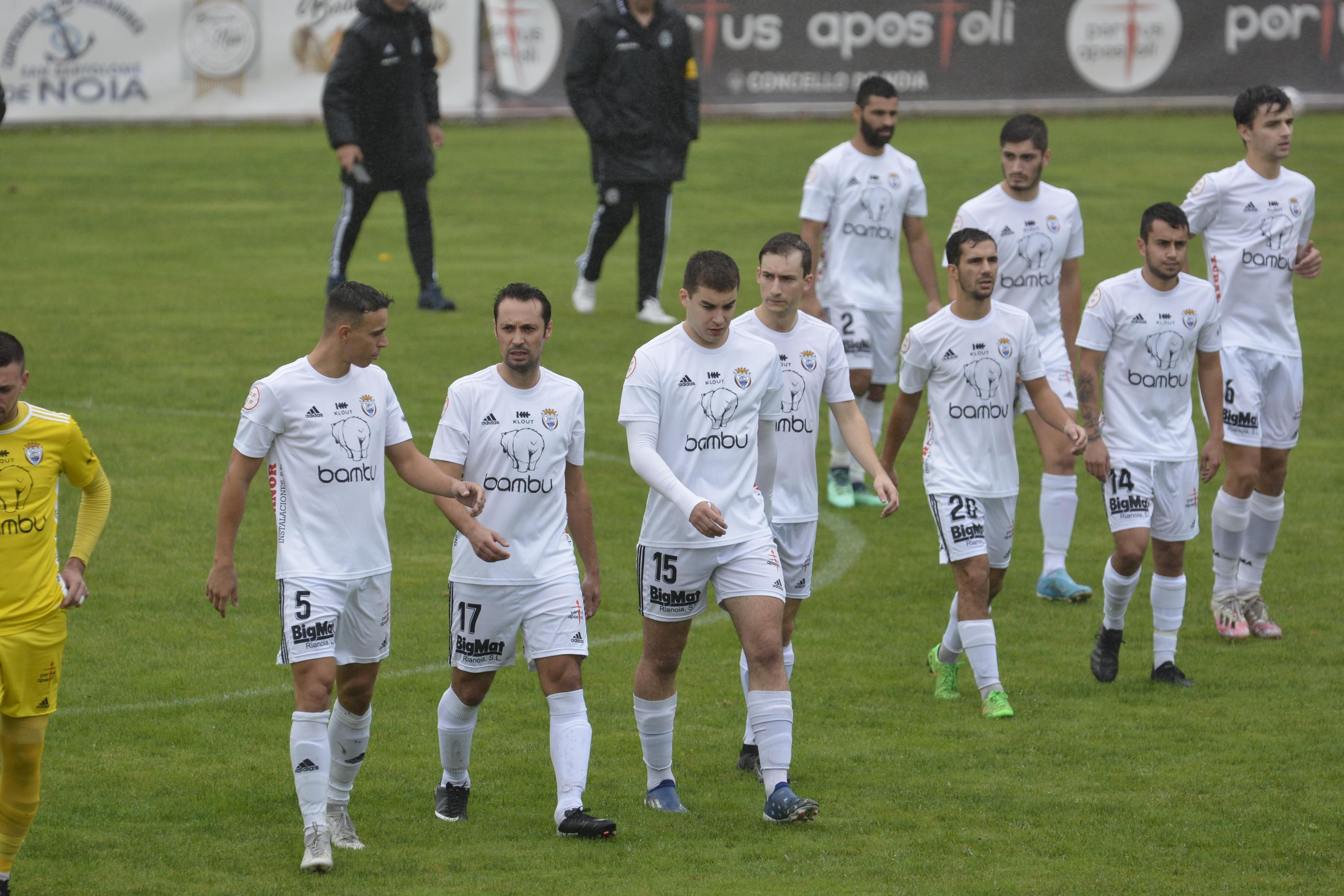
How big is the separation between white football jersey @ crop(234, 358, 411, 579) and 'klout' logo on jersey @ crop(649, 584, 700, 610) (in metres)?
1.12

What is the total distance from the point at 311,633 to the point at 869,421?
22.6 feet

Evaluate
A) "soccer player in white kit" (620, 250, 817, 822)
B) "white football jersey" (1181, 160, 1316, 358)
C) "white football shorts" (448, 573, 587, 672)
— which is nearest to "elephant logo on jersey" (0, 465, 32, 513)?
"white football shorts" (448, 573, 587, 672)

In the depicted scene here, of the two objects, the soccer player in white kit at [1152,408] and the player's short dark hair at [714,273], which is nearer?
the player's short dark hair at [714,273]

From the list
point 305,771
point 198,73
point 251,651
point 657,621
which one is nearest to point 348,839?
point 305,771

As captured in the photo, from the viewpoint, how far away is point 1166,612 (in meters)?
8.95

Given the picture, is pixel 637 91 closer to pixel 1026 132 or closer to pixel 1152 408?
pixel 1026 132

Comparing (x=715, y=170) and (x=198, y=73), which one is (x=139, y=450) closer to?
(x=715, y=170)

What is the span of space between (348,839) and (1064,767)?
3116 millimetres

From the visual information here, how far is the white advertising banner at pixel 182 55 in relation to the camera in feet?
84.4

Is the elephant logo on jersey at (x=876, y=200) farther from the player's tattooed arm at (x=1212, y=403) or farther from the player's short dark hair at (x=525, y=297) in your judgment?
the player's short dark hair at (x=525, y=297)

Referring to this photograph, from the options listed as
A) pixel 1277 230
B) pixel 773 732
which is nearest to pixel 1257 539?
pixel 1277 230

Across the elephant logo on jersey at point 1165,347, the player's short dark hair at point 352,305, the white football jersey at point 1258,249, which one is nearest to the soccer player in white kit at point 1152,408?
the elephant logo on jersey at point 1165,347

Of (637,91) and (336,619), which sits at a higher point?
(637,91)

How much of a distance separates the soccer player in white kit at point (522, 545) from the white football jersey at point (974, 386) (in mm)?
2288
